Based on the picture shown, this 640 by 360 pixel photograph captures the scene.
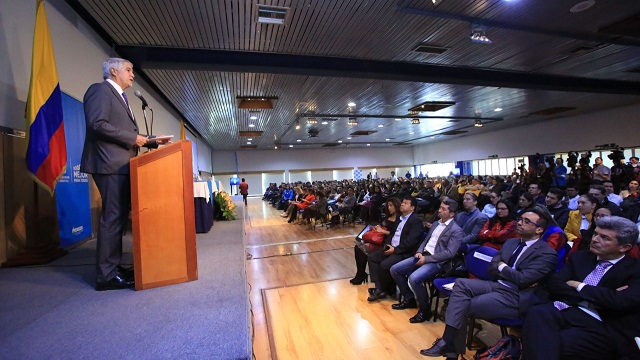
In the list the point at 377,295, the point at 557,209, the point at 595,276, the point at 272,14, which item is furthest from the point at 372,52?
the point at 595,276

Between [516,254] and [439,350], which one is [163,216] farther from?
[516,254]

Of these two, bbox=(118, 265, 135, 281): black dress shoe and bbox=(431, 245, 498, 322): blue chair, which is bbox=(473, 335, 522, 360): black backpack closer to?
bbox=(431, 245, 498, 322): blue chair

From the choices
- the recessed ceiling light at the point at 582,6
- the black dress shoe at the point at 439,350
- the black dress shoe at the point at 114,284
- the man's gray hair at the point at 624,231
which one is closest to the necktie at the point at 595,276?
the man's gray hair at the point at 624,231

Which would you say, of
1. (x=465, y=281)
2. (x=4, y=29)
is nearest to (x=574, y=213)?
(x=465, y=281)

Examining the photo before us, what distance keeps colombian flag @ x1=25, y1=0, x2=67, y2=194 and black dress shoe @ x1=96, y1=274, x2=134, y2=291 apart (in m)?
1.02

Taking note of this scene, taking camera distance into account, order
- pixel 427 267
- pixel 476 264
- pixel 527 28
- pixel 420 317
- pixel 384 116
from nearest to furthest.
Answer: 1. pixel 476 264
2. pixel 420 317
3. pixel 427 267
4. pixel 527 28
5. pixel 384 116

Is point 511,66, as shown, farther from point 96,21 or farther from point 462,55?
point 96,21

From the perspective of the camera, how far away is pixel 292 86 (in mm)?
6840

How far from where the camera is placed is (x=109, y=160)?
1635 millimetres

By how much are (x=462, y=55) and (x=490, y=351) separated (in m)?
4.97

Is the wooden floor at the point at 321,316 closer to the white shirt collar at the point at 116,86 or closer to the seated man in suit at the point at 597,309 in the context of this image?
the seated man in suit at the point at 597,309

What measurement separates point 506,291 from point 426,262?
0.90 m

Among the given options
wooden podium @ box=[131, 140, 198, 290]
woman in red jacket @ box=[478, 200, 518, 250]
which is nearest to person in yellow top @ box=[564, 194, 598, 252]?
woman in red jacket @ box=[478, 200, 518, 250]

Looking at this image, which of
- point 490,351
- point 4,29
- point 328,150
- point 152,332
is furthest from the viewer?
point 328,150
